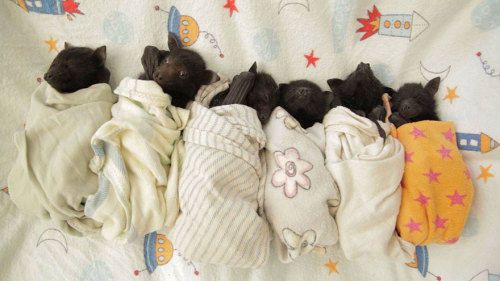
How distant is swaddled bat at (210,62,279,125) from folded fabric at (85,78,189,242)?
0.29 meters

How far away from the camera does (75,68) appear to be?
1.13 meters

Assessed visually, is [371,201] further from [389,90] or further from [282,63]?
[282,63]

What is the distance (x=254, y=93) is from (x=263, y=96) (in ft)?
0.14

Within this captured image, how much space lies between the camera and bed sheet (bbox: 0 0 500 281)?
3.54 ft

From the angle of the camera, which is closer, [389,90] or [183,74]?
[183,74]

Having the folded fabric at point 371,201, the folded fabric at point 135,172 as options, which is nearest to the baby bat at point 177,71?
the folded fabric at point 135,172

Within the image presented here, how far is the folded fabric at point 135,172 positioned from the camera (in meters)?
0.96

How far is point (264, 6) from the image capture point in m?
1.24

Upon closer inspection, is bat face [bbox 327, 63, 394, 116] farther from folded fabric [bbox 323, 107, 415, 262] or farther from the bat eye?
the bat eye

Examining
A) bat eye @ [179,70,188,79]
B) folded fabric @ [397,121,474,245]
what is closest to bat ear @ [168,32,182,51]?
bat eye @ [179,70,188,79]

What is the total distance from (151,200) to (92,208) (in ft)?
0.64

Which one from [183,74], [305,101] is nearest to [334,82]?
[305,101]

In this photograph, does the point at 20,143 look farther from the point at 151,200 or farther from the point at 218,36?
the point at 218,36

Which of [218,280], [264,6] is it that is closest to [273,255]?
[218,280]
